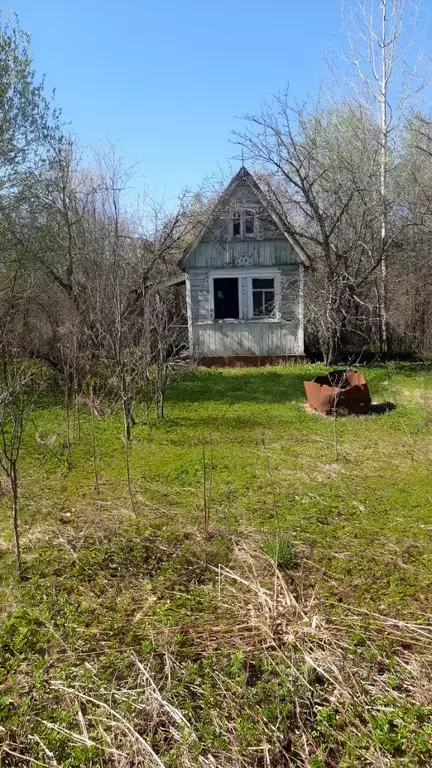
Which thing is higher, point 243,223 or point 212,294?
point 243,223

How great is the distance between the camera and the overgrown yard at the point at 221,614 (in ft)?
8.50

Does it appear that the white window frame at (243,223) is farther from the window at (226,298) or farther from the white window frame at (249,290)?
the window at (226,298)

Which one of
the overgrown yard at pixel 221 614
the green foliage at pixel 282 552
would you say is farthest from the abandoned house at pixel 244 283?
the green foliage at pixel 282 552

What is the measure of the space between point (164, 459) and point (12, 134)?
9.75 meters

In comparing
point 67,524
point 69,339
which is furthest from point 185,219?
point 67,524

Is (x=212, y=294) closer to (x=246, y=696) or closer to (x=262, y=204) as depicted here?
(x=262, y=204)

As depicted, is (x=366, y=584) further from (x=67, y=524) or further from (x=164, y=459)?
(x=164, y=459)

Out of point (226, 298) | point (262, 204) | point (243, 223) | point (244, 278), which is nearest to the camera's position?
point (262, 204)

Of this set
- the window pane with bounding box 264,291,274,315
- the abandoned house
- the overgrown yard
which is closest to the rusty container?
the overgrown yard

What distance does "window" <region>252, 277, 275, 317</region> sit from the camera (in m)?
16.2

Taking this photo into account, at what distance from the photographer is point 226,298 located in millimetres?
16703

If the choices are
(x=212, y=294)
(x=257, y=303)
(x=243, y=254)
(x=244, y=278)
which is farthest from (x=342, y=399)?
(x=243, y=254)

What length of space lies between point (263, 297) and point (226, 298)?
1221 mm

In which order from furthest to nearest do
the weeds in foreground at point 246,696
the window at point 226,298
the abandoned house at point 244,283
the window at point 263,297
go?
the window at point 226,298
the window at point 263,297
the abandoned house at point 244,283
the weeds in foreground at point 246,696
